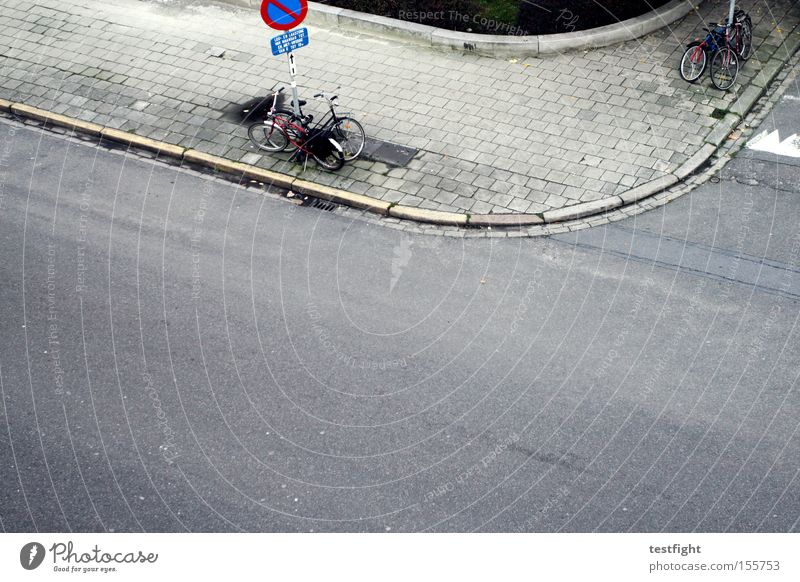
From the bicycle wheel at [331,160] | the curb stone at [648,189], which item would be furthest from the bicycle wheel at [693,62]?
the bicycle wheel at [331,160]

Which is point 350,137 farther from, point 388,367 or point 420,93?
point 388,367

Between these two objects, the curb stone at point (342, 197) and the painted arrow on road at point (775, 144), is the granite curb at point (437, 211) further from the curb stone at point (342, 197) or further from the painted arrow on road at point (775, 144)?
the painted arrow on road at point (775, 144)

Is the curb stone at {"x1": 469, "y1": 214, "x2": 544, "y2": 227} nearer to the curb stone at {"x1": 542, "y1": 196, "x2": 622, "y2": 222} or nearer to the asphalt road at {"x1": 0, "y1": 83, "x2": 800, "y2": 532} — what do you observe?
the curb stone at {"x1": 542, "y1": 196, "x2": 622, "y2": 222}

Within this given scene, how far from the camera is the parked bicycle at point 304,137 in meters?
13.1

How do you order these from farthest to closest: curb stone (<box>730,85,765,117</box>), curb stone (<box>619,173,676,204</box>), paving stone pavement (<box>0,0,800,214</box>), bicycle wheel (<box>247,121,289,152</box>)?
curb stone (<box>730,85,765,117</box>), bicycle wheel (<box>247,121,289,152</box>), paving stone pavement (<box>0,0,800,214</box>), curb stone (<box>619,173,676,204</box>)

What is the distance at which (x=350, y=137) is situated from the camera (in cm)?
1354

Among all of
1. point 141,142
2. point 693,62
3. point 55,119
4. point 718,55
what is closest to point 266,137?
point 141,142

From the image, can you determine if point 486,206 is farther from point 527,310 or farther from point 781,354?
point 781,354

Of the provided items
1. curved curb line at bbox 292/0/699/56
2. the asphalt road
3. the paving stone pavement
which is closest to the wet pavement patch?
the paving stone pavement

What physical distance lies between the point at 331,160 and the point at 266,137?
1.17m

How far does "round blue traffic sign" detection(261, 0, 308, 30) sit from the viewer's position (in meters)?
12.6

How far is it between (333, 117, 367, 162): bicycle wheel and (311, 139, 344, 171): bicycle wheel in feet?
0.56

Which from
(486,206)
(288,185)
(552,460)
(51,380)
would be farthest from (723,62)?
(51,380)

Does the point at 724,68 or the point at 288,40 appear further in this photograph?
the point at 724,68
